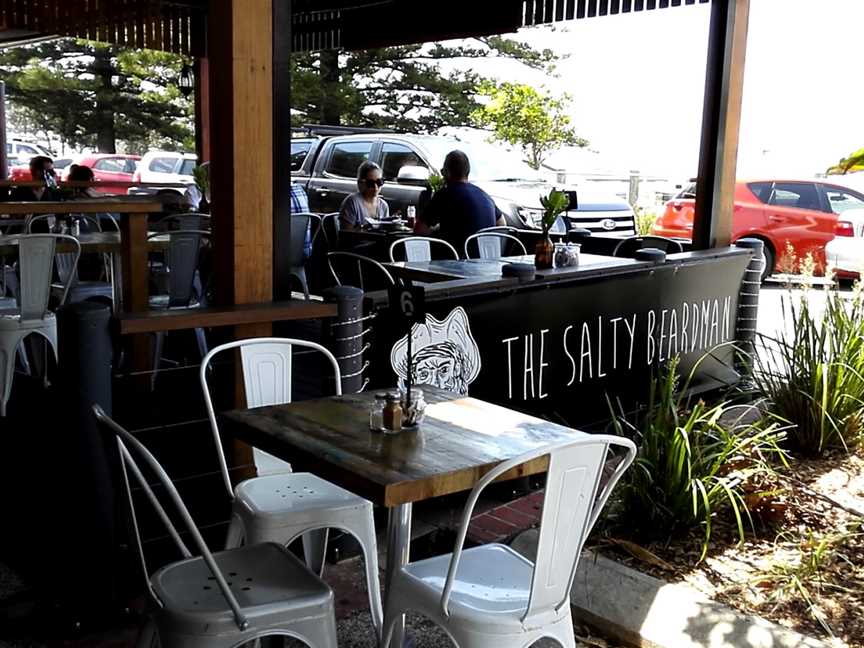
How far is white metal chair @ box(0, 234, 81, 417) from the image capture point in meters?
4.87

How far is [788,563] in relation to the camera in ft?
12.0

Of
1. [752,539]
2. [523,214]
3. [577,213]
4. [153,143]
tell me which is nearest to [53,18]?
[523,214]

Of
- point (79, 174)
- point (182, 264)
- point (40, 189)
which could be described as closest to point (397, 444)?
point (182, 264)

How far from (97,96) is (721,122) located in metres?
25.6

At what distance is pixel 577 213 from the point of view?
38.9 ft

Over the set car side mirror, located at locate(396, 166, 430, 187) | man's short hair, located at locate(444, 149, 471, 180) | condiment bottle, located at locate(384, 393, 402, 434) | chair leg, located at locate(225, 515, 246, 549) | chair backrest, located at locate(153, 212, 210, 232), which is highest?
man's short hair, located at locate(444, 149, 471, 180)

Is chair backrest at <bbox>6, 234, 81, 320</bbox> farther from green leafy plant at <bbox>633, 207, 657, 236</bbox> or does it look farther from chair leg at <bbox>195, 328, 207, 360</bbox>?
green leafy plant at <bbox>633, 207, 657, 236</bbox>

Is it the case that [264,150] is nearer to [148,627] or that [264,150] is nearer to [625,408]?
[148,627]

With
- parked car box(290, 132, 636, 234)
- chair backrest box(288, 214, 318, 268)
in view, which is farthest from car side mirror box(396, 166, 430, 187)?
chair backrest box(288, 214, 318, 268)

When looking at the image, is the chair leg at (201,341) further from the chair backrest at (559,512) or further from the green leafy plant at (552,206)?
the chair backrest at (559,512)

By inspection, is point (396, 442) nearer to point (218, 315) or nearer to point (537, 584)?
point (537, 584)

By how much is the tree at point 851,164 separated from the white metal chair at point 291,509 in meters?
1.89

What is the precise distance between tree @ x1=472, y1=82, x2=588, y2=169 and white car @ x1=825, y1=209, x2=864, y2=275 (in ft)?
29.7

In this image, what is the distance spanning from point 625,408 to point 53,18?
7629 mm
